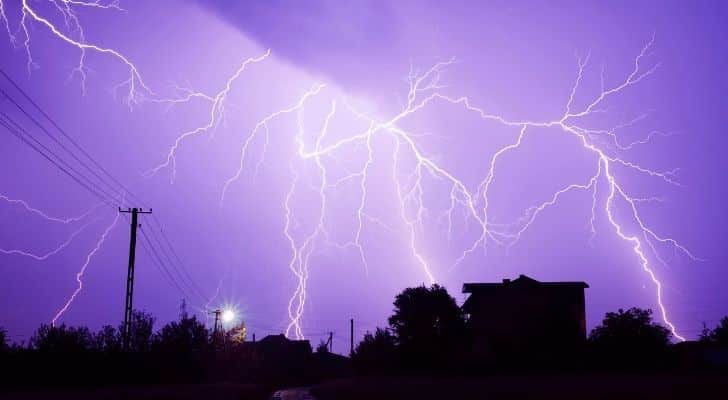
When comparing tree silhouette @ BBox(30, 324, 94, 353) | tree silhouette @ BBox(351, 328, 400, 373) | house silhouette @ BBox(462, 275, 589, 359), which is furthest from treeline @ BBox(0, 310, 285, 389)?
house silhouette @ BBox(462, 275, 589, 359)

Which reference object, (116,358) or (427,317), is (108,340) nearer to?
(116,358)

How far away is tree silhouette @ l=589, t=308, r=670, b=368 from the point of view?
20109mm

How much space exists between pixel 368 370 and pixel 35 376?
1867 centimetres

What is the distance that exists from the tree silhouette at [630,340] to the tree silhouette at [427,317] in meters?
14.8

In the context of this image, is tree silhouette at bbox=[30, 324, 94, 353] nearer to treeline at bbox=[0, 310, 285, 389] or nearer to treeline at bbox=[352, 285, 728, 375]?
treeline at bbox=[0, 310, 285, 389]

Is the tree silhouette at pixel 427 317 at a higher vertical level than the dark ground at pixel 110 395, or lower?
higher

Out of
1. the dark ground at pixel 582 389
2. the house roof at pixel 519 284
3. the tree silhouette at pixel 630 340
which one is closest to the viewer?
the dark ground at pixel 582 389

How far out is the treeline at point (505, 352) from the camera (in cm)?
2043

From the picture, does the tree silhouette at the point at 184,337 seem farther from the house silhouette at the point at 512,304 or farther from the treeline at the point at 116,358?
the house silhouette at the point at 512,304

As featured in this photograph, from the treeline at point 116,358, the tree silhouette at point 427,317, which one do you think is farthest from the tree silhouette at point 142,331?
the tree silhouette at point 427,317

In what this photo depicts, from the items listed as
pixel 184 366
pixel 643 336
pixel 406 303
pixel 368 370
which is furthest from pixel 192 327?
pixel 643 336

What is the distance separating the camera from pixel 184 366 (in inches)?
1286

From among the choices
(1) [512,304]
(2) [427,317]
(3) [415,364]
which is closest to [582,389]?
(3) [415,364]

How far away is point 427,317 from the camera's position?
1650 inches
